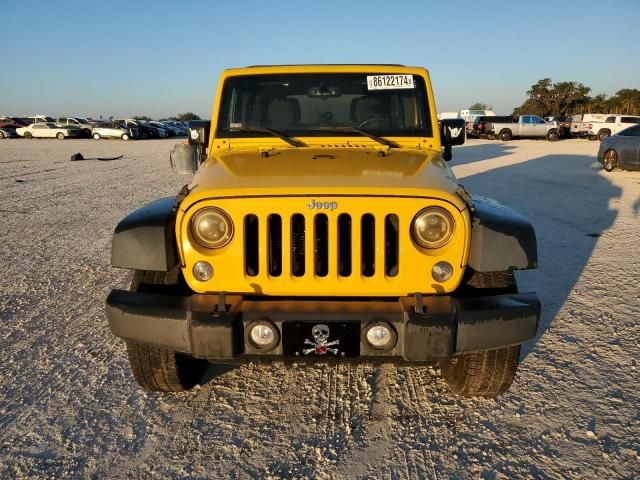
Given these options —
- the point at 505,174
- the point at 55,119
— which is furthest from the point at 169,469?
the point at 55,119

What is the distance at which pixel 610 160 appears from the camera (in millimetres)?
14914

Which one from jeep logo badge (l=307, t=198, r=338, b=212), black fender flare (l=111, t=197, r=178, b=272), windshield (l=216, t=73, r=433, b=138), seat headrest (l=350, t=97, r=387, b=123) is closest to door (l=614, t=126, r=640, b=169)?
windshield (l=216, t=73, r=433, b=138)

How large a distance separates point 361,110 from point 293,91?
553 mm

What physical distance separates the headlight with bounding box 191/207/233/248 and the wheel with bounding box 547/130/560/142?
36.0 m

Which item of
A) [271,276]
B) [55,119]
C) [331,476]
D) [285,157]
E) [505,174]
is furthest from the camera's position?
[55,119]

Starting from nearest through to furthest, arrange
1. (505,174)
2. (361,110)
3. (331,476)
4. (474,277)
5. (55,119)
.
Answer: (331,476), (474,277), (361,110), (505,174), (55,119)

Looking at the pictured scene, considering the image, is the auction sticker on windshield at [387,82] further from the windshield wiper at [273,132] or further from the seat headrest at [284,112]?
the windshield wiper at [273,132]

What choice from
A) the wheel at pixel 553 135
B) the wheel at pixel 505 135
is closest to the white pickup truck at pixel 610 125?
the wheel at pixel 553 135

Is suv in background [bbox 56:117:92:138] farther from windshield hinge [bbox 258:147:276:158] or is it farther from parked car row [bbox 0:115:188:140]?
windshield hinge [bbox 258:147:276:158]

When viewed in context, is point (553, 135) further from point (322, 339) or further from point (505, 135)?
point (322, 339)

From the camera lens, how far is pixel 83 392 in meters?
3.25

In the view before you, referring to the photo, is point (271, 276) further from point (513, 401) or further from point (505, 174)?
point (505, 174)

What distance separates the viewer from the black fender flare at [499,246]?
104 inches

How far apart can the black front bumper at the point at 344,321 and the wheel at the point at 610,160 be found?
14.4 metres
